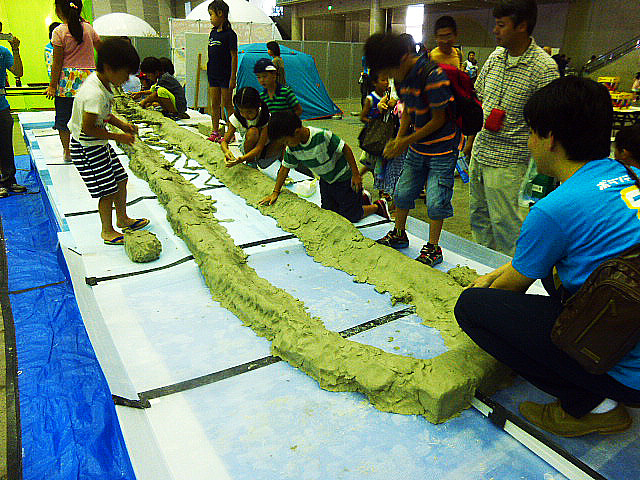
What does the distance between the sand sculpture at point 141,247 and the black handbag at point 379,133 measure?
1681 mm

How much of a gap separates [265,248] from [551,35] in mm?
13934

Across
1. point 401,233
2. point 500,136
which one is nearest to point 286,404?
point 401,233

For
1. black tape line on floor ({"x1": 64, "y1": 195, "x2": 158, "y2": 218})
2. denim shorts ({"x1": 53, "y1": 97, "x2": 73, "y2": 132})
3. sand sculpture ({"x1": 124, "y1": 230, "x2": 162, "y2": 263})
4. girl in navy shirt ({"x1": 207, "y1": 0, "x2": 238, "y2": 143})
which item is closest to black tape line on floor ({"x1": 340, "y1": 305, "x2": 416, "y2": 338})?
sand sculpture ({"x1": 124, "y1": 230, "x2": 162, "y2": 263})

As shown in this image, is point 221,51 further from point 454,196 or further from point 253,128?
point 454,196

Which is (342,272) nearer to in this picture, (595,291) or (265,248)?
(265,248)

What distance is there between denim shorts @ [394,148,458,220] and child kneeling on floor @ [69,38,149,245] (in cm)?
169

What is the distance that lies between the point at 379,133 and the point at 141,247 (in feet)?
6.10

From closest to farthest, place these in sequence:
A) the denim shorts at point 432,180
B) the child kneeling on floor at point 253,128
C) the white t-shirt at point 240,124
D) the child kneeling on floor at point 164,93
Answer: the denim shorts at point 432,180 → the child kneeling on floor at point 253,128 → the white t-shirt at point 240,124 → the child kneeling on floor at point 164,93

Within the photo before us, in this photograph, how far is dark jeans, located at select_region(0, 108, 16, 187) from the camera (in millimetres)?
4406

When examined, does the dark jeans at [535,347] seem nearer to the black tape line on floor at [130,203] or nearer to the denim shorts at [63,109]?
the black tape line on floor at [130,203]

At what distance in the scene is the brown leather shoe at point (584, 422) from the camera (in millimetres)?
1457

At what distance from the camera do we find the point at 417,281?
236cm

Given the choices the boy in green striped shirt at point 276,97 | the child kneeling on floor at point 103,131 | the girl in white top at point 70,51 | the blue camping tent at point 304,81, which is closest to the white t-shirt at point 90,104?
the child kneeling on floor at point 103,131

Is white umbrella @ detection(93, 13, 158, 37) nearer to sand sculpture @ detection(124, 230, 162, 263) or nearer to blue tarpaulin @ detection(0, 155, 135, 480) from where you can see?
blue tarpaulin @ detection(0, 155, 135, 480)
